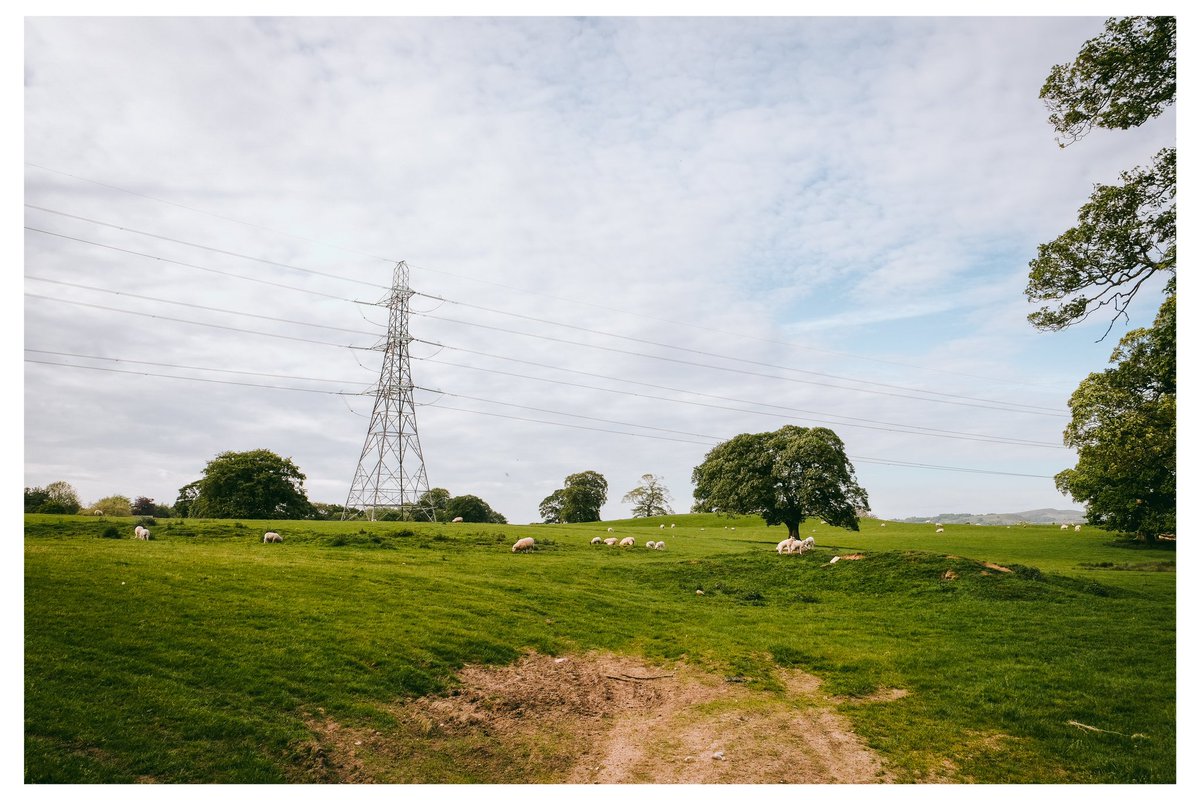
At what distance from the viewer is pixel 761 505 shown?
51.4 metres

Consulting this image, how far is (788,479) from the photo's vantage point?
50688mm

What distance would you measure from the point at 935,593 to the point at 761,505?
26725 millimetres

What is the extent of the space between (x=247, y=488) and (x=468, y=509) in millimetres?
48410

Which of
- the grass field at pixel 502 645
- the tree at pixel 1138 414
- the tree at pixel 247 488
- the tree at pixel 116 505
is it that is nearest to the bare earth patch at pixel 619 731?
the grass field at pixel 502 645

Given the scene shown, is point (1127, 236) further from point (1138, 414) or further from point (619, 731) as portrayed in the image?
point (619, 731)

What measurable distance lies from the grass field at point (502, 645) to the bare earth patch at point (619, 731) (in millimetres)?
287

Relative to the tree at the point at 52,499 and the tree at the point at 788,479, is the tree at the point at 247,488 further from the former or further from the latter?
the tree at the point at 788,479

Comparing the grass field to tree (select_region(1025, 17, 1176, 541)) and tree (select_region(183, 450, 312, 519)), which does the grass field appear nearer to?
tree (select_region(1025, 17, 1176, 541))

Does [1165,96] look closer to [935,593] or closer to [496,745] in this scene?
[935,593]

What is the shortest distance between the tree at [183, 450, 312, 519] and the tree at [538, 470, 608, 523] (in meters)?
56.1

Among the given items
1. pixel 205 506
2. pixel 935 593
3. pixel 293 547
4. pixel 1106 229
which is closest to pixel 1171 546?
pixel 935 593

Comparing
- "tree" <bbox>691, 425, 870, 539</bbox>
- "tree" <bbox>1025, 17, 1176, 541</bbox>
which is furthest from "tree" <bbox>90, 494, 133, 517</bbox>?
"tree" <bbox>1025, 17, 1176, 541</bbox>

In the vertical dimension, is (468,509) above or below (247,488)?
below

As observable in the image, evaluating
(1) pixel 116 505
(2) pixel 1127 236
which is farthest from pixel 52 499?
(2) pixel 1127 236
